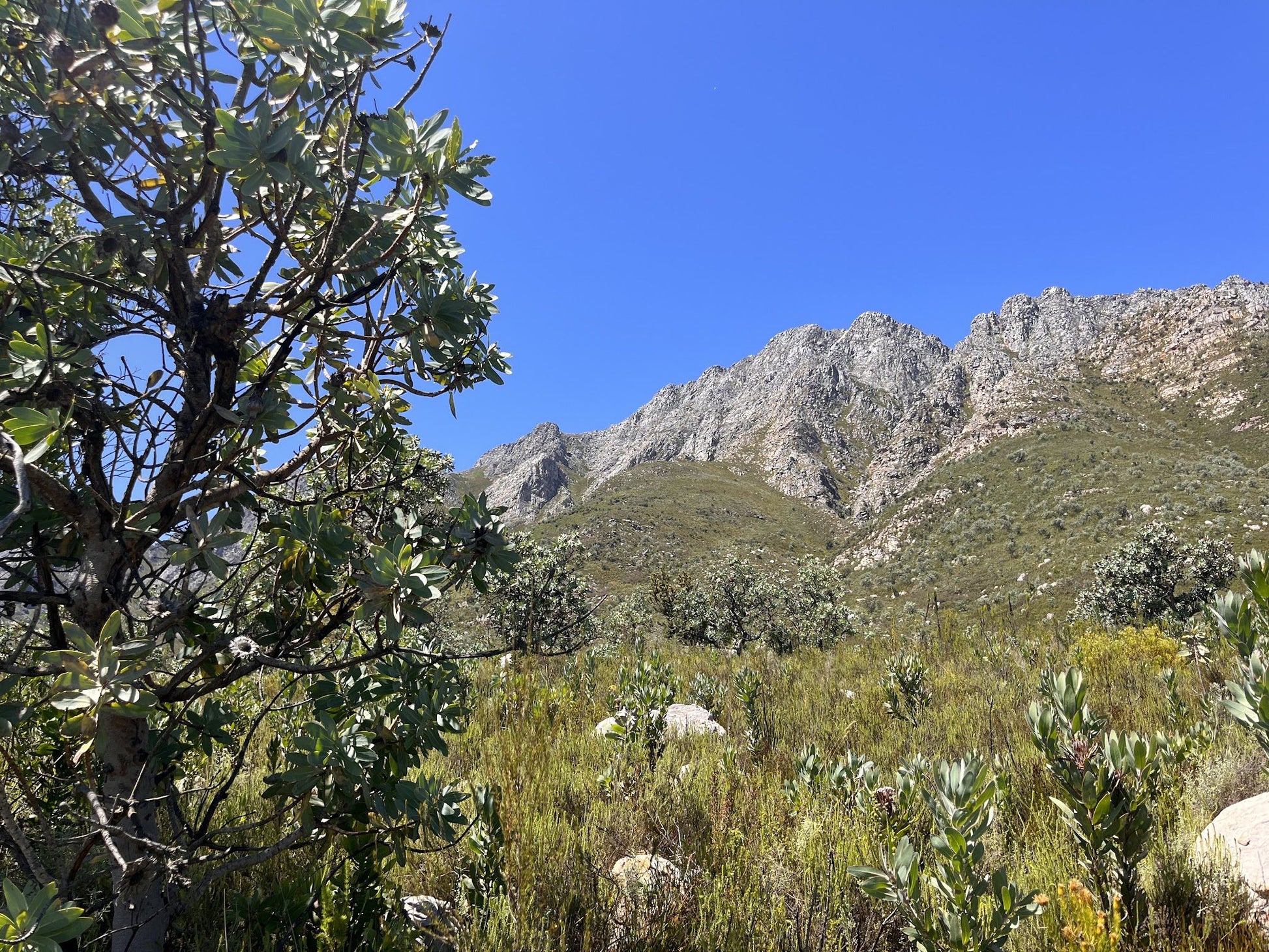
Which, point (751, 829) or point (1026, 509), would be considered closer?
point (751, 829)

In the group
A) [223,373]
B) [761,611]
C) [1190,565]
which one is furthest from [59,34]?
[1190,565]

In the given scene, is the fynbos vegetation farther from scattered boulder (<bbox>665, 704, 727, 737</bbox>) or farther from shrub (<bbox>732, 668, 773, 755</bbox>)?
scattered boulder (<bbox>665, 704, 727, 737</bbox>)

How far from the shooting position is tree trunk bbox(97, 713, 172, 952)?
1.66 meters

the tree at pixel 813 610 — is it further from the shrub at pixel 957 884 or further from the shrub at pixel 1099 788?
the shrub at pixel 957 884

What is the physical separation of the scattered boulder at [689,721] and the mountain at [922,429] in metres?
21.9

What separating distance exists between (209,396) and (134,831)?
4.47ft

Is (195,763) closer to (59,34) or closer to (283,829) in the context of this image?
(283,829)

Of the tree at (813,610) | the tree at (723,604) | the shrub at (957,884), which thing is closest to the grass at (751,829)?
the shrub at (957,884)

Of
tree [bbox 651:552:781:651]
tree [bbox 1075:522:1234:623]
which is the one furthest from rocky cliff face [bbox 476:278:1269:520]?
tree [bbox 1075:522:1234:623]

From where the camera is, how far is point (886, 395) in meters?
137

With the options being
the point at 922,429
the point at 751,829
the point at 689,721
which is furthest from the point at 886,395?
the point at 751,829

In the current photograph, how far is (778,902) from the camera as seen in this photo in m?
2.33

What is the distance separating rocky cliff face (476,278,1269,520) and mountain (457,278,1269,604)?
0.40 m

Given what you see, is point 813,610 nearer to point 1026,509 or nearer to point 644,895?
point 644,895
